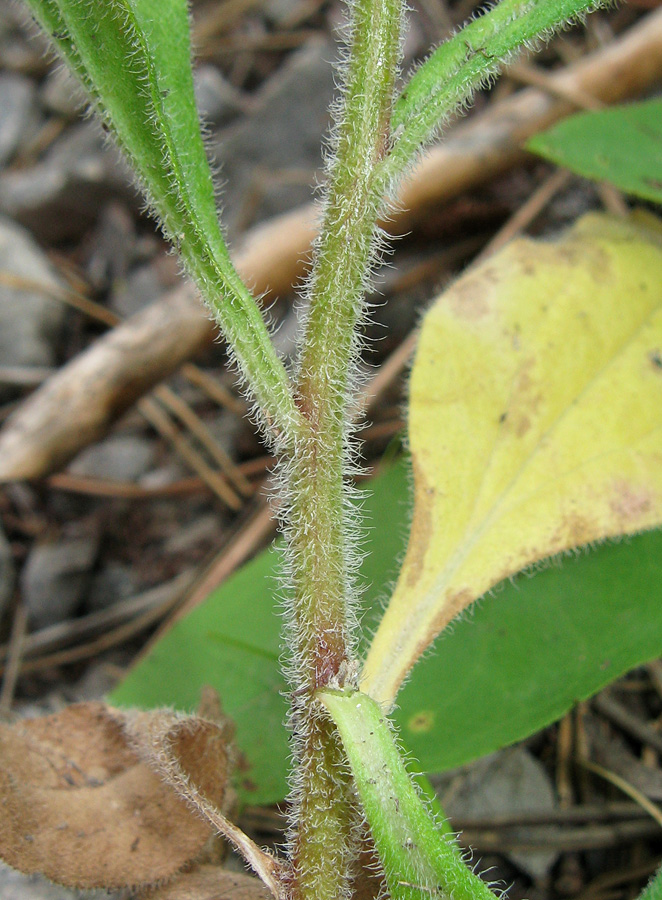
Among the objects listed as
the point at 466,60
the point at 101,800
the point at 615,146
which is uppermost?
the point at 615,146

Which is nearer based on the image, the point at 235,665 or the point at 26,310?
the point at 235,665

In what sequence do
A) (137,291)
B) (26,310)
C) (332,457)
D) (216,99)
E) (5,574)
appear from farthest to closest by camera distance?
(216,99), (137,291), (26,310), (5,574), (332,457)

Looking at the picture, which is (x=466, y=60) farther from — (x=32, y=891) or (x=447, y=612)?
(x=32, y=891)

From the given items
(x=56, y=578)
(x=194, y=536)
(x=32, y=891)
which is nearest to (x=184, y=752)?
(x=32, y=891)

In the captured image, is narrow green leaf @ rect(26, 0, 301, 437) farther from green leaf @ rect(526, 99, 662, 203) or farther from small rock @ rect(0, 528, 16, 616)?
small rock @ rect(0, 528, 16, 616)

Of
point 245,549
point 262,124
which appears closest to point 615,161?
point 245,549

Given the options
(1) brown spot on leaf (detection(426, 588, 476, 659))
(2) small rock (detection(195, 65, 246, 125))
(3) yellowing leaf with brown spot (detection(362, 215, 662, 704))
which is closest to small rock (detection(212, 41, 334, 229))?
(2) small rock (detection(195, 65, 246, 125))

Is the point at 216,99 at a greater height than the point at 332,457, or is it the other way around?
the point at 216,99
